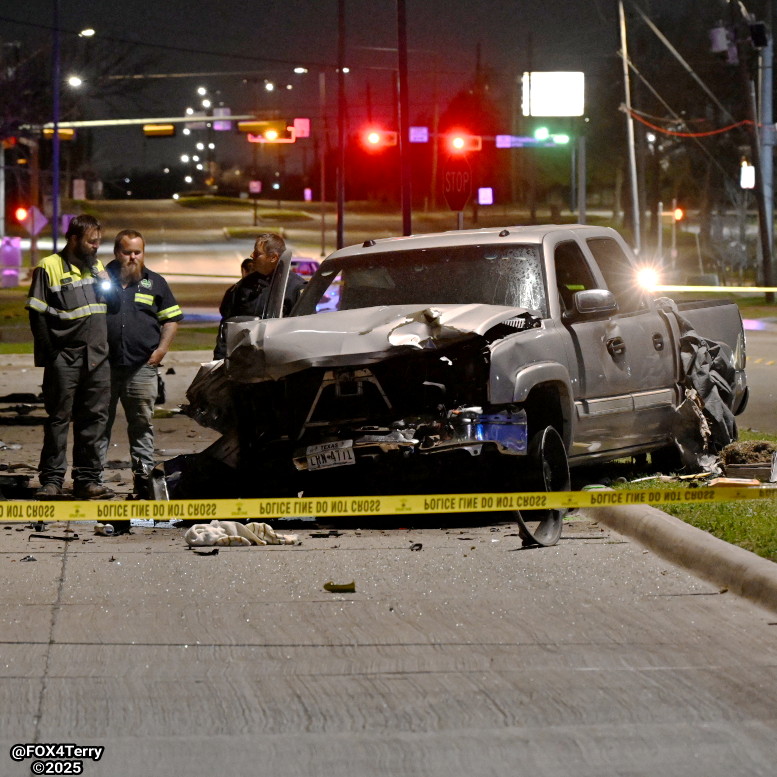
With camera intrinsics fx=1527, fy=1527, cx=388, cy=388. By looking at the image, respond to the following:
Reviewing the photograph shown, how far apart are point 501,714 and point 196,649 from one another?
154cm

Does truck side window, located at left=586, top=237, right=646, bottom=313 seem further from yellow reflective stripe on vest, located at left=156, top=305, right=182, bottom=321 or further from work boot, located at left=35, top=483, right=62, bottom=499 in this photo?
work boot, located at left=35, top=483, right=62, bottom=499

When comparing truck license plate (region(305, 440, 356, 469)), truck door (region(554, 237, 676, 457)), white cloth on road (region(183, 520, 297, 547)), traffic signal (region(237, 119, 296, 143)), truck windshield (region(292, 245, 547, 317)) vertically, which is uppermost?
traffic signal (region(237, 119, 296, 143))

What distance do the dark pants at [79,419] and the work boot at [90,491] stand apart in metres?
0.04

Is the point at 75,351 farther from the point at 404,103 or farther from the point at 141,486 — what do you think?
the point at 404,103

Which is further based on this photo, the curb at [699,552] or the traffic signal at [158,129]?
the traffic signal at [158,129]

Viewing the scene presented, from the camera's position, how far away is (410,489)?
9414 millimetres

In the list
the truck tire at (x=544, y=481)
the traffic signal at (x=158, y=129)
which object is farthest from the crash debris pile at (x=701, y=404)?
the traffic signal at (x=158, y=129)

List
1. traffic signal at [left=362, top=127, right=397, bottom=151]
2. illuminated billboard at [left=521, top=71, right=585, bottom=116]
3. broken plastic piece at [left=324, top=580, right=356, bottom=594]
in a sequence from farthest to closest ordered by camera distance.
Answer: illuminated billboard at [left=521, top=71, right=585, bottom=116] < traffic signal at [left=362, top=127, right=397, bottom=151] < broken plastic piece at [left=324, top=580, right=356, bottom=594]

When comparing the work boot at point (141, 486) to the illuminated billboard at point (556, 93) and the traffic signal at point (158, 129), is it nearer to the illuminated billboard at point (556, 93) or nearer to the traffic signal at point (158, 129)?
the traffic signal at point (158, 129)

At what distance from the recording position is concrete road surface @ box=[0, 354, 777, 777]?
4926 mm

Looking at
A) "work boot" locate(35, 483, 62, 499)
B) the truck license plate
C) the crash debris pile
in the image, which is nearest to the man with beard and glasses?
"work boot" locate(35, 483, 62, 499)

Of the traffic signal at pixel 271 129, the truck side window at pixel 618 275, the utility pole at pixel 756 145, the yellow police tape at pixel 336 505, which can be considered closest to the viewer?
the yellow police tape at pixel 336 505

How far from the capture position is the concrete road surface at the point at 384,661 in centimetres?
493

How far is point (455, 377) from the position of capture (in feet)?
29.6
